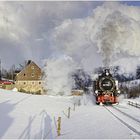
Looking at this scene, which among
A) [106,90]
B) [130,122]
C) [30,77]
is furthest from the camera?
[30,77]

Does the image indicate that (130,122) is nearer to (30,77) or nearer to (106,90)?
(106,90)

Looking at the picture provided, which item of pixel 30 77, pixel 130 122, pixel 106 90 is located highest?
pixel 30 77

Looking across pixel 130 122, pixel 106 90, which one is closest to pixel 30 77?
pixel 106 90

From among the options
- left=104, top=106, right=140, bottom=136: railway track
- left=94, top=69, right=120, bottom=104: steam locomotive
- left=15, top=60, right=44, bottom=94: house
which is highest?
left=15, top=60, right=44, bottom=94: house

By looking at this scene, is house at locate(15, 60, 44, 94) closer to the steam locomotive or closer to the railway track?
the steam locomotive

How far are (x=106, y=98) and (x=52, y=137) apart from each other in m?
26.6

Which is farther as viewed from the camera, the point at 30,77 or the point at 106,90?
the point at 30,77

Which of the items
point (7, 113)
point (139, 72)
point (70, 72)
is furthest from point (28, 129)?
point (139, 72)

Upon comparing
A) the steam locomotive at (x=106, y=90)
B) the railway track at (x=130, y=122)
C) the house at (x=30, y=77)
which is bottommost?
the railway track at (x=130, y=122)

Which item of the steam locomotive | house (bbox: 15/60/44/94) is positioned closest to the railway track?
the steam locomotive

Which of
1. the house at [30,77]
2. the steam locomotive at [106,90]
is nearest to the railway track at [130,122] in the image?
the steam locomotive at [106,90]

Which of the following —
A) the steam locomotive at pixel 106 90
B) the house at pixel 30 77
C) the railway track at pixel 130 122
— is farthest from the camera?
the house at pixel 30 77

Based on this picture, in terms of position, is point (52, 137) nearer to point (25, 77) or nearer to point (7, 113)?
point (7, 113)

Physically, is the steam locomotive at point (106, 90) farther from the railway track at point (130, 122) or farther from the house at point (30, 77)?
the house at point (30, 77)
